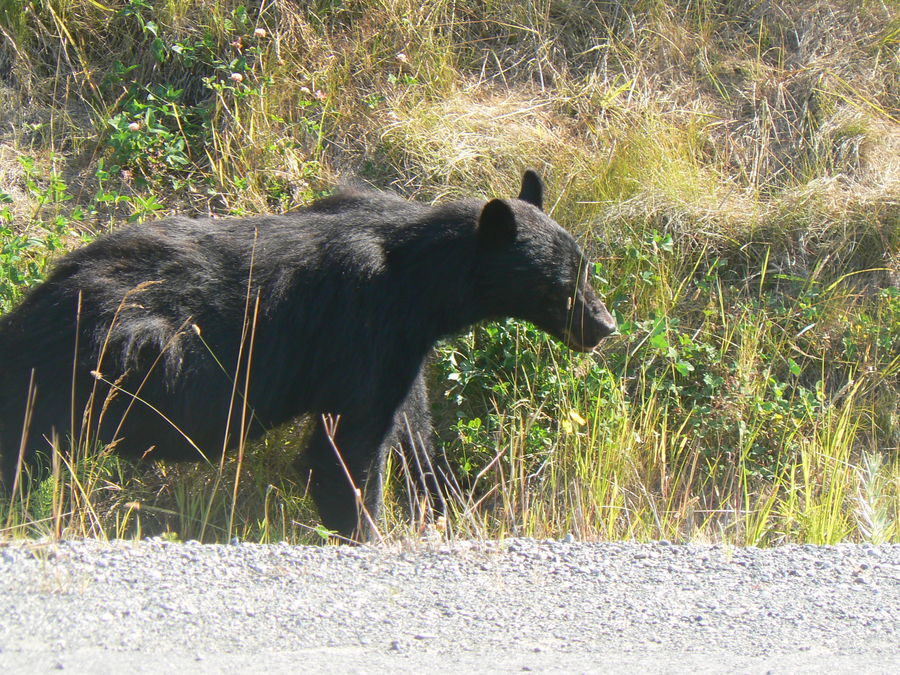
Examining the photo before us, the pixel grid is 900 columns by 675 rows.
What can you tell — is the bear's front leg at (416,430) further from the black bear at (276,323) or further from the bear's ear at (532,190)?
the bear's ear at (532,190)

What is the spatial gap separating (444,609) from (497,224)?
251 centimetres

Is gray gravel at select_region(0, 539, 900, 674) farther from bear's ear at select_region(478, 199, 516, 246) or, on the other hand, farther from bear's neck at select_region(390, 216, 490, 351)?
bear's ear at select_region(478, 199, 516, 246)

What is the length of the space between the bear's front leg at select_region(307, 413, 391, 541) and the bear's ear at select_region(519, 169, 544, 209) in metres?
1.66

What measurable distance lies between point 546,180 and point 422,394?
296 cm

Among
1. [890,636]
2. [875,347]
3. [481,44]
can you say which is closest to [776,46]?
[481,44]

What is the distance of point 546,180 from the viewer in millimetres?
7535

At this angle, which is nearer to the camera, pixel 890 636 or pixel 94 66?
pixel 890 636

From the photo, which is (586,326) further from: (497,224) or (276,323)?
(276,323)

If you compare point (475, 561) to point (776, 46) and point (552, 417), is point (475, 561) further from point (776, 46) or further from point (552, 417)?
point (776, 46)

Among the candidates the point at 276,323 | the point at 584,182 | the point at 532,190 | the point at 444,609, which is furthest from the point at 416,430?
the point at 584,182

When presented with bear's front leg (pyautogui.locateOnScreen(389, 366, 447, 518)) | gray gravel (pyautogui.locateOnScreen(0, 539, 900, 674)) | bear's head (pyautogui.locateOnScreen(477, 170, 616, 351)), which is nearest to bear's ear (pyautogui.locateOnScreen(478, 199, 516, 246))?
bear's head (pyautogui.locateOnScreen(477, 170, 616, 351))

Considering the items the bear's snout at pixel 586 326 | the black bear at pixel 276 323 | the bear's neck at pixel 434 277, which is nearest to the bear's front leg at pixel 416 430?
the black bear at pixel 276 323

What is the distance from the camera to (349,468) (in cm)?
487

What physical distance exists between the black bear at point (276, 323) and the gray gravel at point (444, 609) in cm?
135
